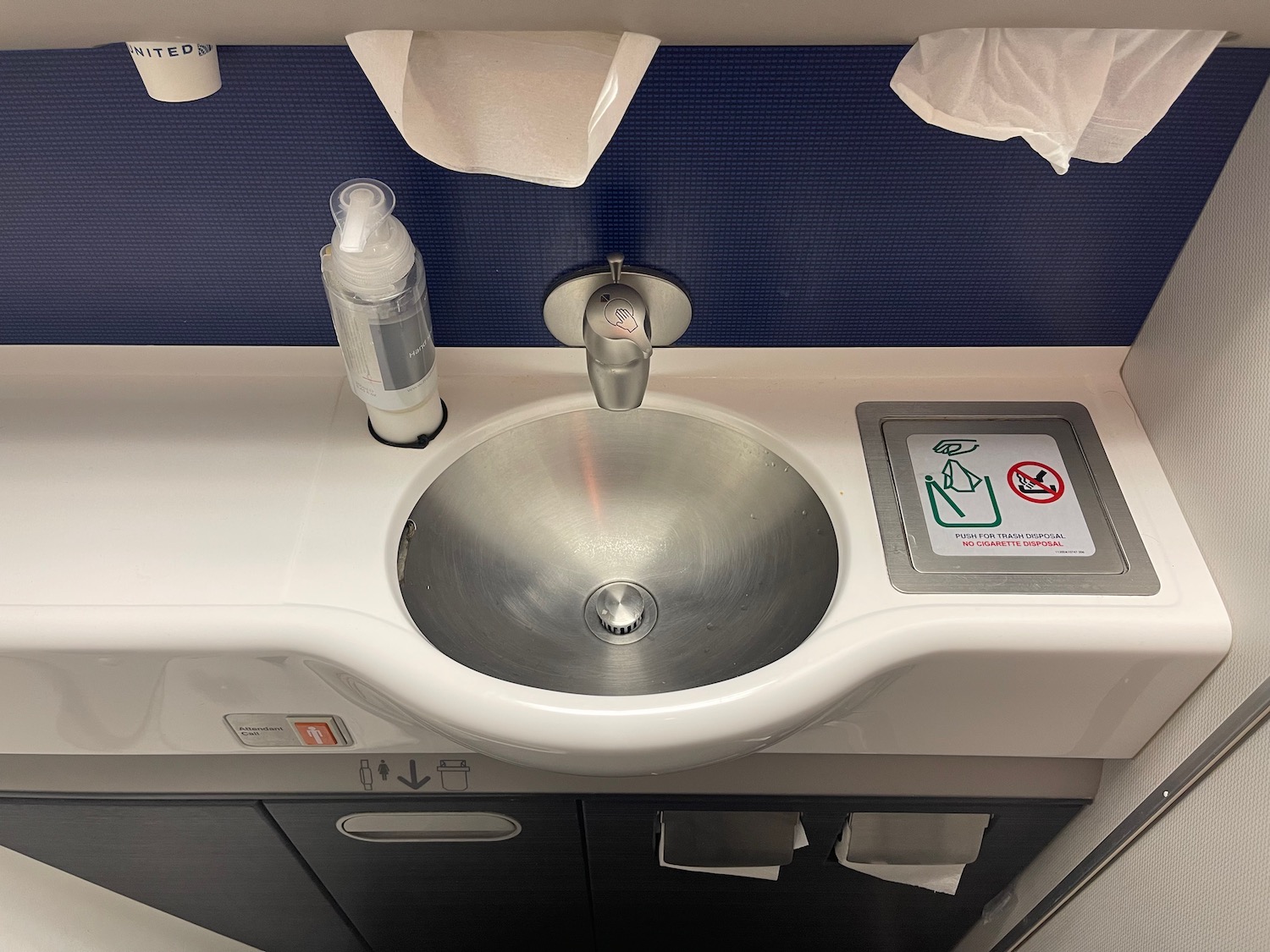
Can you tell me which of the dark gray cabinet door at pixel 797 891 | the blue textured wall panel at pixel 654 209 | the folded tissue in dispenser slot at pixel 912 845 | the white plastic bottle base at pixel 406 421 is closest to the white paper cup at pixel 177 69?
the blue textured wall panel at pixel 654 209

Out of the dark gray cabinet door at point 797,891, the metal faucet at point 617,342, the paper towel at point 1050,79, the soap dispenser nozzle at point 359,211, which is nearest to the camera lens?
the paper towel at point 1050,79

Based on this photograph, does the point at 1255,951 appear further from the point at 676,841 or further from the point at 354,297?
the point at 354,297

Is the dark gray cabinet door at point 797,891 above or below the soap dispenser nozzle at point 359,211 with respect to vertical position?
below

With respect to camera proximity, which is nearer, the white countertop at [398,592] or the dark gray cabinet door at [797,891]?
the white countertop at [398,592]

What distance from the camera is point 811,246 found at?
0.83 meters

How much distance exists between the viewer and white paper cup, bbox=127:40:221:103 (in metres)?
0.61

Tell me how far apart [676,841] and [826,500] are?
41cm

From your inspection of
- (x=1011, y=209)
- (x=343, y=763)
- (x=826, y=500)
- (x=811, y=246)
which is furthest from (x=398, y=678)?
(x=1011, y=209)

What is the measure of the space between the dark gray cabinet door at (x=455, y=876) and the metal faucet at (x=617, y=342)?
40cm

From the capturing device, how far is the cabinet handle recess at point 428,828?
93 centimetres

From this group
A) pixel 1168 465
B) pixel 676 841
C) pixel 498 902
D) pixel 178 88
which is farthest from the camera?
pixel 498 902

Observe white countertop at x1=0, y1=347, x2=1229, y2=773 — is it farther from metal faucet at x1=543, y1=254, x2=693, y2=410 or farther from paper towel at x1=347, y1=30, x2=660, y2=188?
paper towel at x1=347, y1=30, x2=660, y2=188

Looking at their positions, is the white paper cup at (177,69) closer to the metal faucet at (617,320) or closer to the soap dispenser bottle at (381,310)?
the soap dispenser bottle at (381,310)

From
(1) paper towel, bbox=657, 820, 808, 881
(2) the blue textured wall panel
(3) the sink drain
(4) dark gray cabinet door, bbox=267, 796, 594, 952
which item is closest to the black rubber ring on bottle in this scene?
Result: (2) the blue textured wall panel
